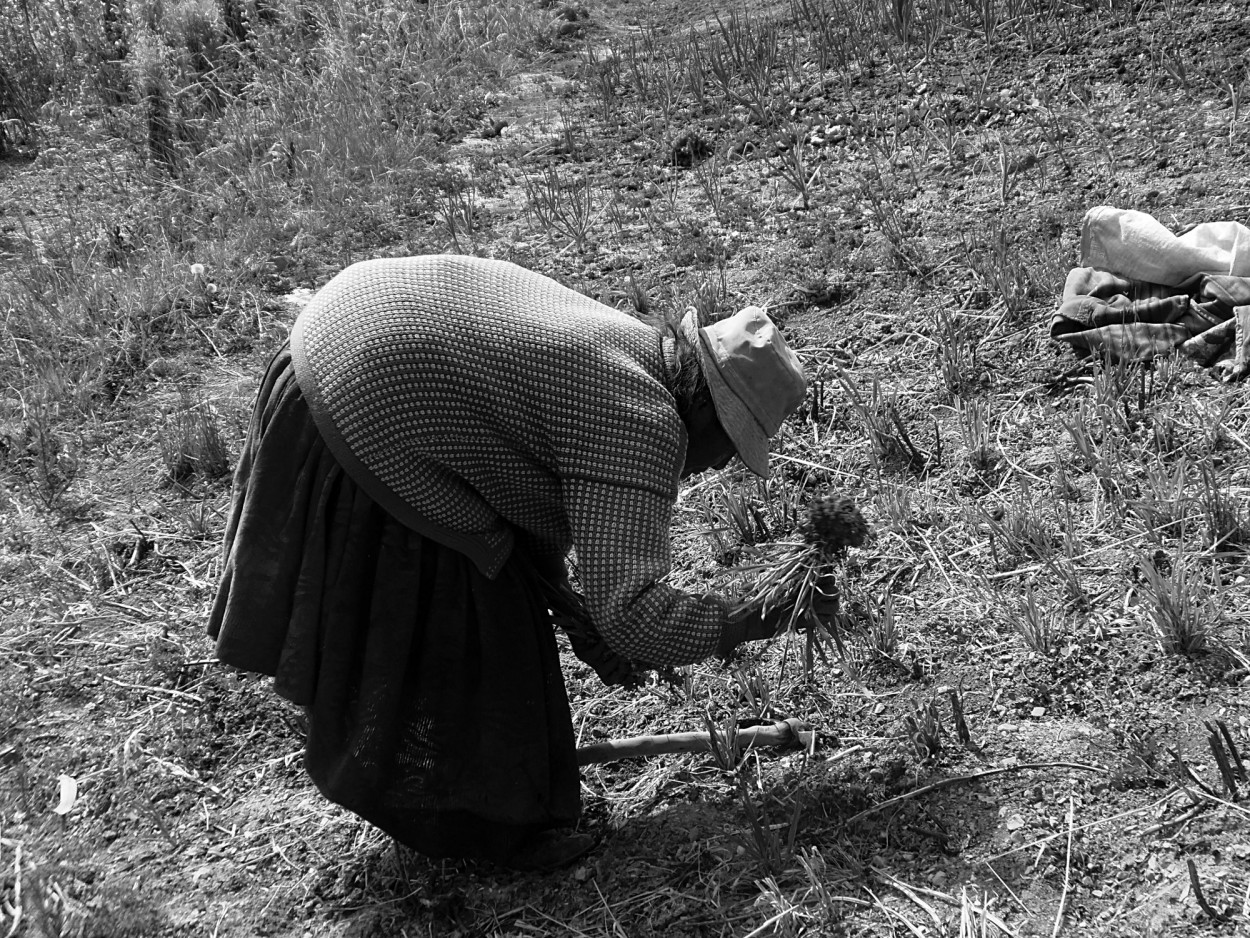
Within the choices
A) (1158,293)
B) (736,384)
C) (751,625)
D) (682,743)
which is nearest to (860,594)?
(682,743)

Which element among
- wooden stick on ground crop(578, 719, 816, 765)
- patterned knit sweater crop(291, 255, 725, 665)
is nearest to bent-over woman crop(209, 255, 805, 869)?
patterned knit sweater crop(291, 255, 725, 665)

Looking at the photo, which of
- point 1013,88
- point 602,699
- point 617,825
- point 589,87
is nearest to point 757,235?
point 1013,88

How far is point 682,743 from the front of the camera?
2.94 m

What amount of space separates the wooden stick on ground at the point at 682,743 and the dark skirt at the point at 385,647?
25 centimetres

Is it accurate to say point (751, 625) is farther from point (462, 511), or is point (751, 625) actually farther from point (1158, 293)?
point (1158, 293)

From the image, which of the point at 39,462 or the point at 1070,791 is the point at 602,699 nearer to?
the point at 1070,791

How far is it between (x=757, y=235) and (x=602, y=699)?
2311 mm

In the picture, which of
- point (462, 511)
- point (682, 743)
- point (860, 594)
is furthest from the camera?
point (860, 594)

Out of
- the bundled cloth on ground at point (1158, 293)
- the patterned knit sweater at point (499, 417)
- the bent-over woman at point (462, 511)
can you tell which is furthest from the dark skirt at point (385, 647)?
the bundled cloth on ground at point (1158, 293)

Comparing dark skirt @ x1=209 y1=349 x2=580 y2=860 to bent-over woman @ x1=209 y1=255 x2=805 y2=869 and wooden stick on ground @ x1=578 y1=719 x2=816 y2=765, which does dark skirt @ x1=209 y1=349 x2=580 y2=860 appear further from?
wooden stick on ground @ x1=578 y1=719 x2=816 y2=765

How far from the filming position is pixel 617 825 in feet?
9.52

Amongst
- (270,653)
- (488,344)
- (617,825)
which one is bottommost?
(617,825)

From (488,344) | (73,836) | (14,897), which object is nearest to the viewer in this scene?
(488,344)

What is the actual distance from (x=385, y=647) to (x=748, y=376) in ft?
2.88
